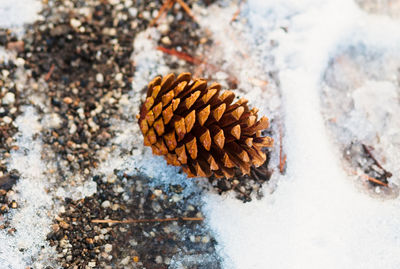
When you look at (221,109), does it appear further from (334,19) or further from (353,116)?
(334,19)

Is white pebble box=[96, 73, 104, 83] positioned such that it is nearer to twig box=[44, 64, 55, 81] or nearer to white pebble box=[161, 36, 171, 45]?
twig box=[44, 64, 55, 81]

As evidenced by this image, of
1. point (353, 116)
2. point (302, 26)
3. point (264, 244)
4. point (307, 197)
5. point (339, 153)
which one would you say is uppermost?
point (302, 26)

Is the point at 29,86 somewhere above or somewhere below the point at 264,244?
above

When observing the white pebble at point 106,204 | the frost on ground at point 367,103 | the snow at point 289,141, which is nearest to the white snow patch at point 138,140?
the snow at point 289,141

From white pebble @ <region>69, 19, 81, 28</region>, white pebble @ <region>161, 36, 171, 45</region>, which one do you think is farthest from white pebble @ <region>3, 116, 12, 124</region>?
white pebble @ <region>161, 36, 171, 45</region>

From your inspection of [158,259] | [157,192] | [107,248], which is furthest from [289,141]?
[107,248]

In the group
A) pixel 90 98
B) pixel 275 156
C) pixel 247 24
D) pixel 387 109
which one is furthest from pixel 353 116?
pixel 90 98

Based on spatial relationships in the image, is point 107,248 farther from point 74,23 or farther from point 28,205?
point 74,23
